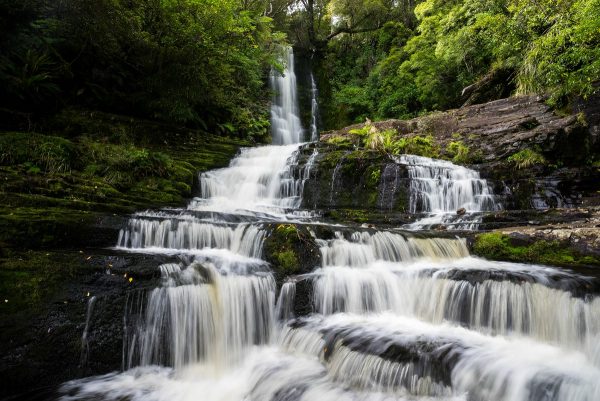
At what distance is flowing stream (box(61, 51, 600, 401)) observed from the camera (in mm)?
3592

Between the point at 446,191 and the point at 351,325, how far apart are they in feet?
20.9

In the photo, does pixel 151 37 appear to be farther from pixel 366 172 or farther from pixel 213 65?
pixel 366 172

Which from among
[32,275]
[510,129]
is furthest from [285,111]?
[32,275]

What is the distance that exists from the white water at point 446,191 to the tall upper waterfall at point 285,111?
10015 mm

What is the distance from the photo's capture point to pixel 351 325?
185 inches

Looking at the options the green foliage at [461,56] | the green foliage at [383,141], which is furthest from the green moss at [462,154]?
the green foliage at [461,56]

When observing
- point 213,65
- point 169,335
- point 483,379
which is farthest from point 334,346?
point 213,65

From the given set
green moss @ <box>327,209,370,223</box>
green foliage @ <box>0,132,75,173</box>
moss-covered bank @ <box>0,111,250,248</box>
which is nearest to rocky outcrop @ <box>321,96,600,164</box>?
green moss @ <box>327,209,370,223</box>

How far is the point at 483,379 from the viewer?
341 cm

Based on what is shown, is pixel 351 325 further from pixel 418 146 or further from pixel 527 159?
pixel 418 146

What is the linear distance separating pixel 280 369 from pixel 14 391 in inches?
108

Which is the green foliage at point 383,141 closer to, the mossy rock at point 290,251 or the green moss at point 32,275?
the mossy rock at point 290,251

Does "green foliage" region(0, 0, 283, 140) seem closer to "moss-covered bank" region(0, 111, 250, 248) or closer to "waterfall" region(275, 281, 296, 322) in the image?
"moss-covered bank" region(0, 111, 250, 248)

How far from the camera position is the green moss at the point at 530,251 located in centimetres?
554
